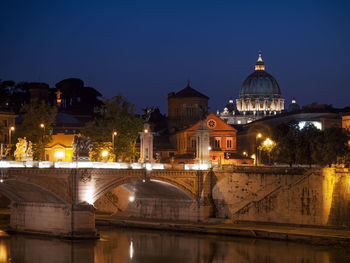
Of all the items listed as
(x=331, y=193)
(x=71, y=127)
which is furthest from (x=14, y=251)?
(x=71, y=127)

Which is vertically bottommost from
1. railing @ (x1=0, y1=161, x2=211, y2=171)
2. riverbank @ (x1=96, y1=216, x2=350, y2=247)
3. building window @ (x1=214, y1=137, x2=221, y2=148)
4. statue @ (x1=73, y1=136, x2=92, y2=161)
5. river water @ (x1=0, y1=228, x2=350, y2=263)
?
river water @ (x1=0, y1=228, x2=350, y2=263)

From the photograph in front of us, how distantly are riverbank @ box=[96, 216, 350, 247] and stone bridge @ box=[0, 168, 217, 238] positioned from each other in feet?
15.2

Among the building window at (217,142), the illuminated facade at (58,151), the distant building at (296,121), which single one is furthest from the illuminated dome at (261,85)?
the illuminated facade at (58,151)

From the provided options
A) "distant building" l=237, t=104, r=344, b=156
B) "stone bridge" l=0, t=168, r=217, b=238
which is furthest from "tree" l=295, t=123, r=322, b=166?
"distant building" l=237, t=104, r=344, b=156

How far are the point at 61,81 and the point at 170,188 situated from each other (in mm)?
70577

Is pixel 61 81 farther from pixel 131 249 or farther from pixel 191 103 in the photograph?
pixel 131 249

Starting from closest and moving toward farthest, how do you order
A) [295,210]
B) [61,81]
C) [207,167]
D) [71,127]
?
[295,210] → [207,167] → [71,127] → [61,81]

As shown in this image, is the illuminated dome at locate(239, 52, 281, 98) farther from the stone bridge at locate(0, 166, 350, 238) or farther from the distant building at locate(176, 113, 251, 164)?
the stone bridge at locate(0, 166, 350, 238)

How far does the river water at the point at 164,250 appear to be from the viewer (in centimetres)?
4866

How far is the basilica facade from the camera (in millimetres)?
181275

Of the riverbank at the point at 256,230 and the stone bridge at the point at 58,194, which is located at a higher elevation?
the stone bridge at the point at 58,194

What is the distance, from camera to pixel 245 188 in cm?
6288

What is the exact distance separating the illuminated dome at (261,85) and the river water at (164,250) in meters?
127

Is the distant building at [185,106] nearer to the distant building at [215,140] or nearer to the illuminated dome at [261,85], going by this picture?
the distant building at [215,140]
